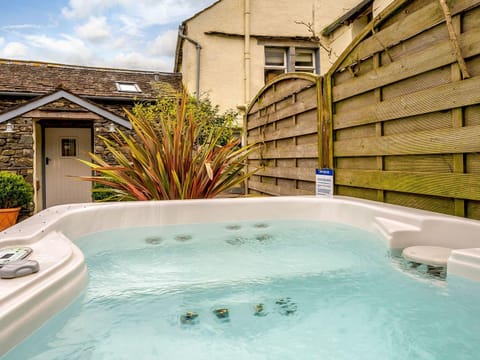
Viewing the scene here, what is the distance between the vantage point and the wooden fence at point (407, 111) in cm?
157

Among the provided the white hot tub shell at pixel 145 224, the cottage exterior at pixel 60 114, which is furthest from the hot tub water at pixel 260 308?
the cottage exterior at pixel 60 114

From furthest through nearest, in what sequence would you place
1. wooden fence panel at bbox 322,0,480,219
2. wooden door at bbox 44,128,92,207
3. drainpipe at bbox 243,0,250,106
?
drainpipe at bbox 243,0,250,106, wooden door at bbox 44,128,92,207, wooden fence panel at bbox 322,0,480,219

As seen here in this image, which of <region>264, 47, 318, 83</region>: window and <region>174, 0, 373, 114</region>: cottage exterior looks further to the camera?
<region>264, 47, 318, 83</region>: window

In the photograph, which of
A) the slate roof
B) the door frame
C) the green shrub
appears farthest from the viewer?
the door frame

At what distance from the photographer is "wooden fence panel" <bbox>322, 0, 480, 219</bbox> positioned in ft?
5.14

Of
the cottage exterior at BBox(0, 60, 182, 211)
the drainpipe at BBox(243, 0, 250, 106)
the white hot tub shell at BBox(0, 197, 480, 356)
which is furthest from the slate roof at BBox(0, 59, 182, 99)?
the white hot tub shell at BBox(0, 197, 480, 356)

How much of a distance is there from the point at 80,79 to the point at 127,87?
0.85 m

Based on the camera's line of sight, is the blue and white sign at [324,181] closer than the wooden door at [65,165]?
Yes

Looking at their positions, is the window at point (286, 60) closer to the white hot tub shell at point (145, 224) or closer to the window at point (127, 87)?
the window at point (127, 87)

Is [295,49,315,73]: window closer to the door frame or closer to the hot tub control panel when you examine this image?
the door frame

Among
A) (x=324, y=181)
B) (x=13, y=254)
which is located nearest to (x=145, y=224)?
(x=13, y=254)

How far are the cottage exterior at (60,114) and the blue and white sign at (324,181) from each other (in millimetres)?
3897

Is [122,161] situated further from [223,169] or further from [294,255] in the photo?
[294,255]

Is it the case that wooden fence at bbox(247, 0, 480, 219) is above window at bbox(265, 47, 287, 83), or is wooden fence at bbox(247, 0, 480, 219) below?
below
